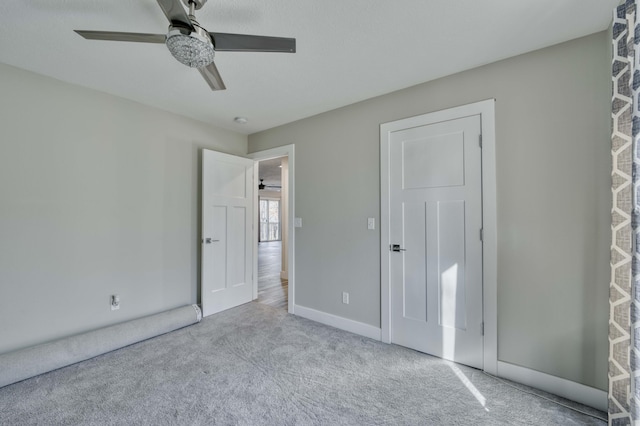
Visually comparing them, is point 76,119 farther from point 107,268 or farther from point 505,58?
point 505,58

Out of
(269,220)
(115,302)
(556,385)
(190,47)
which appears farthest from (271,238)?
(190,47)

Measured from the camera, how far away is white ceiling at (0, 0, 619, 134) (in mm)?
1569

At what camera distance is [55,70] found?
2.24 metres

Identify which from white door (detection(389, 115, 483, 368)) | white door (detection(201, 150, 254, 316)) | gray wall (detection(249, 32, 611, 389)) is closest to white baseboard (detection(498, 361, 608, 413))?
gray wall (detection(249, 32, 611, 389))

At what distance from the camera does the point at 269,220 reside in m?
12.1

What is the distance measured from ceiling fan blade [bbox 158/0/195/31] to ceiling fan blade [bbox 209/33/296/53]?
0.15m

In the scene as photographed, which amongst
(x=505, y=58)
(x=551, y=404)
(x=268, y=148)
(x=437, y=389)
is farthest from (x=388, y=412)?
(x=268, y=148)

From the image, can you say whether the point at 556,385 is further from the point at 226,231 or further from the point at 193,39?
the point at 226,231

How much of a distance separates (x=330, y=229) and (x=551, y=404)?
7.24ft

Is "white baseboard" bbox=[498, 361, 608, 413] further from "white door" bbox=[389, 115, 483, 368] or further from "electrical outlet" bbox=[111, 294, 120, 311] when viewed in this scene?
"electrical outlet" bbox=[111, 294, 120, 311]

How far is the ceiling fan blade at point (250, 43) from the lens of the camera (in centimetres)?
140

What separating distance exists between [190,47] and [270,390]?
2.20 metres

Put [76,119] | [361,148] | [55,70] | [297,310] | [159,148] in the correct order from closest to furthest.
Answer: [55,70], [76,119], [361,148], [159,148], [297,310]

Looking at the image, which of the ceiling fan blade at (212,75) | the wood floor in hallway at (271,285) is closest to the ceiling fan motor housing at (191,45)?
the ceiling fan blade at (212,75)
